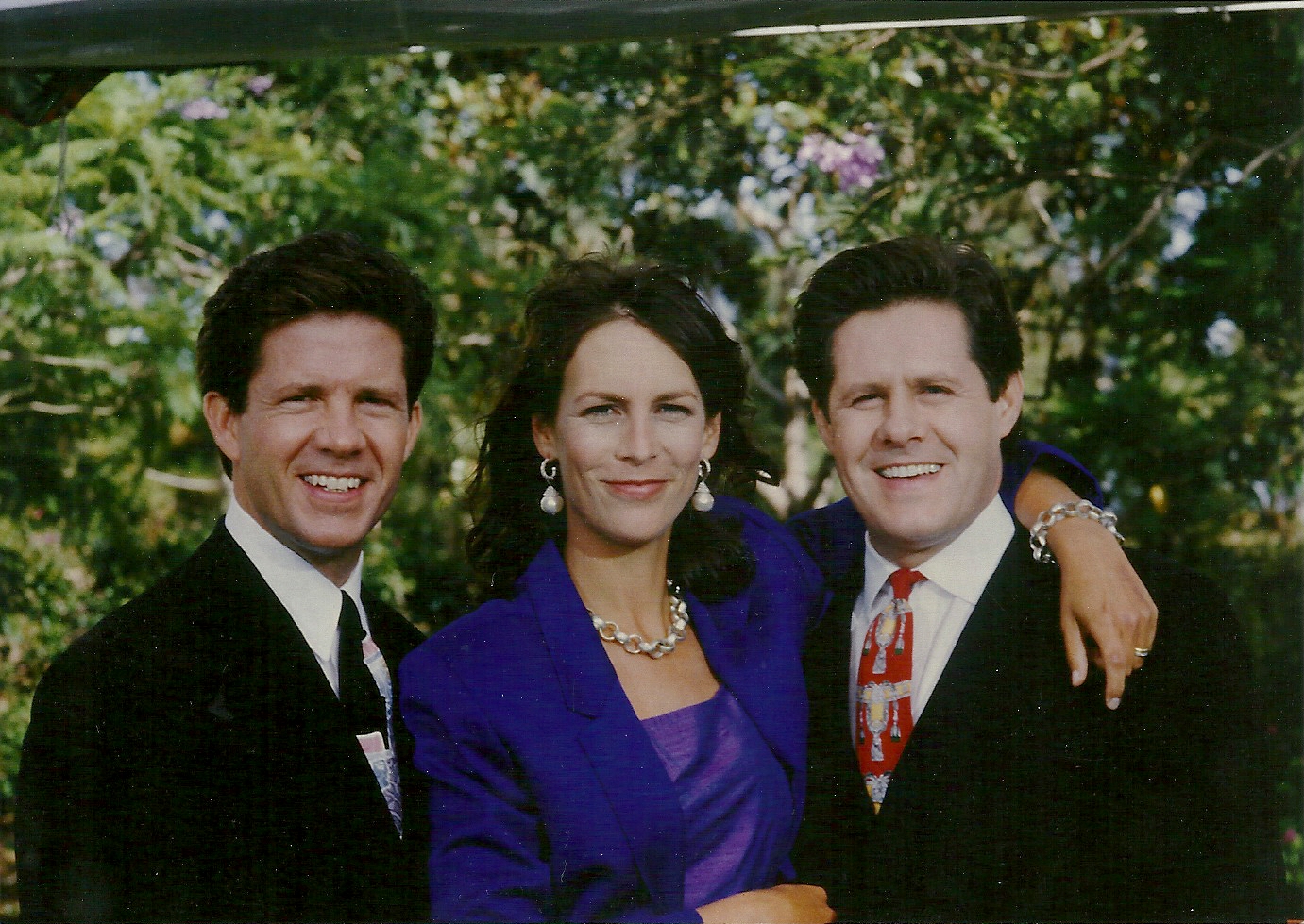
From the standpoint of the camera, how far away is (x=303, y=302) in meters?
2.46

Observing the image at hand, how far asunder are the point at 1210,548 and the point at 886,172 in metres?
1.12

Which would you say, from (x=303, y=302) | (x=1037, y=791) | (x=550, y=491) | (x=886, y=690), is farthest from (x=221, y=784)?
(x=1037, y=791)

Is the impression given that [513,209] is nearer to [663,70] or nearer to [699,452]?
[663,70]

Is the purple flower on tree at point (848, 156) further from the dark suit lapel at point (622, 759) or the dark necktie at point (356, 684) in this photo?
the dark necktie at point (356, 684)

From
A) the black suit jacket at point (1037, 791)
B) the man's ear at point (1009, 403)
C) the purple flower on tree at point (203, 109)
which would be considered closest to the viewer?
the black suit jacket at point (1037, 791)

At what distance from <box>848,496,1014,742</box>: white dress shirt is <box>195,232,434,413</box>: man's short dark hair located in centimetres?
117

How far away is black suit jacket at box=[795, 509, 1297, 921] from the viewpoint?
7.86 ft

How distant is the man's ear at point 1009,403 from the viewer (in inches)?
99.0

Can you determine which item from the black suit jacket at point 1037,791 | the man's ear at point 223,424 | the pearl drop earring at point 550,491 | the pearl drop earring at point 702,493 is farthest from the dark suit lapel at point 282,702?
the black suit jacket at point 1037,791

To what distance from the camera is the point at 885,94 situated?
102 inches

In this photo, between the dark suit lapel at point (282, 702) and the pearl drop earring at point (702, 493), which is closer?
the dark suit lapel at point (282, 702)

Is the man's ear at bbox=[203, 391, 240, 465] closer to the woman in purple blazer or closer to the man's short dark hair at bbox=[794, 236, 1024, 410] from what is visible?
the woman in purple blazer

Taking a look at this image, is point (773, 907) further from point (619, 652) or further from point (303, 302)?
point (303, 302)

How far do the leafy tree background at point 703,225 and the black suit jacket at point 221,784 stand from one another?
28 cm
